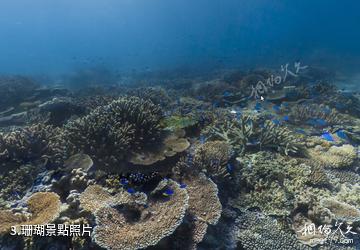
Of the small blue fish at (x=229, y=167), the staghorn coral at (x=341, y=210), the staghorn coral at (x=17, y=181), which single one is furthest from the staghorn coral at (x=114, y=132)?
the staghorn coral at (x=341, y=210)

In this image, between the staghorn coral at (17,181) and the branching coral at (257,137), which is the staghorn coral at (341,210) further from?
the staghorn coral at (17,181)

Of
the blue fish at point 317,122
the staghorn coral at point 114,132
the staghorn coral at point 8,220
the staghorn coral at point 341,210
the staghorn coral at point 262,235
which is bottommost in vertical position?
the staghorn coral at point 262,235

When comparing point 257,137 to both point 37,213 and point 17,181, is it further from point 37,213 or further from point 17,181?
point 17,181

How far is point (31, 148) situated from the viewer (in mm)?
5941

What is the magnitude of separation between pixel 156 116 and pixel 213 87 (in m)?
7.81

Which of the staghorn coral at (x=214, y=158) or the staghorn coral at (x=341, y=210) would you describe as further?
the staghorn coral at (x=214, y=158)

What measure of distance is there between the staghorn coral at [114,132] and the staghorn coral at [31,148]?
44cm

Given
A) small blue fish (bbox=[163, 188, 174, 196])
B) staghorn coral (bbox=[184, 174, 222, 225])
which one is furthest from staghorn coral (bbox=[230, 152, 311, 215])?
small blue fish (bbox=[163, 188, 174, 196])

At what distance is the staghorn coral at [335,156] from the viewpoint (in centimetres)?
635

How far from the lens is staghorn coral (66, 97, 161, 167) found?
217 inches

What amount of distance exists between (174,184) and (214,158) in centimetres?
131

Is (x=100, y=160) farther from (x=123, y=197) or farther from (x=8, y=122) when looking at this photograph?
(x=8, y=122)

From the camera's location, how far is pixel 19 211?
3971 millimetres

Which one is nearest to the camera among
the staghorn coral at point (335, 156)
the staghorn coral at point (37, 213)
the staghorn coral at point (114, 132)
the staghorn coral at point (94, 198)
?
the staghorn coral at point (37, 213)
